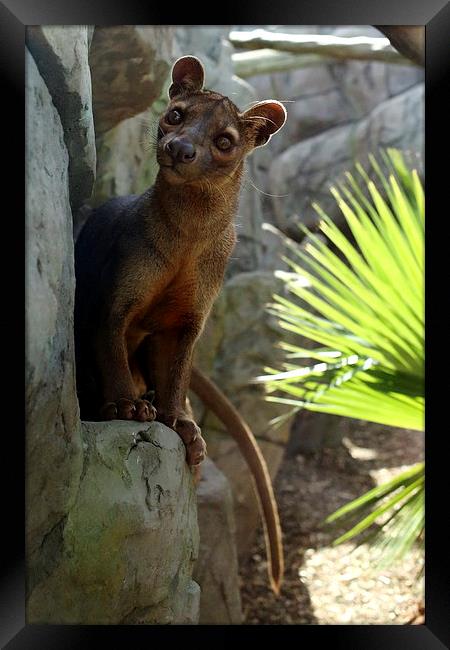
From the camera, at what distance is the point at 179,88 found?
2400mm

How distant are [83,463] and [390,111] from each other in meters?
6.78

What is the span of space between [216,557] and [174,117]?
7.66 ft

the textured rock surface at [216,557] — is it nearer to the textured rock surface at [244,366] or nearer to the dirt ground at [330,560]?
the dirt ground at [330,560]

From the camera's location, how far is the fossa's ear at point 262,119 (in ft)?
7.94

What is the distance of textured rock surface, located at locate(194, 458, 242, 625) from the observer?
153 inches

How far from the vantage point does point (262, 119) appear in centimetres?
243

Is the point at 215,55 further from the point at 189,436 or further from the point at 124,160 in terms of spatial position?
the point at 189,436

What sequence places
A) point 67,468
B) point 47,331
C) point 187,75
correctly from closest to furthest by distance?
point 47,331
point 67,468
point 187,75

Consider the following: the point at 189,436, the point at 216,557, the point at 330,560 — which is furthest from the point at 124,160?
the point at 330,560

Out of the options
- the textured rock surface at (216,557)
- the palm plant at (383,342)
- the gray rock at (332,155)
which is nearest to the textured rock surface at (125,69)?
the palm plant at (383,342)

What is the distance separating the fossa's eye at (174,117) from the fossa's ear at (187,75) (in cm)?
11

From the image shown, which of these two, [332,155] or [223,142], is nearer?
[223,142]

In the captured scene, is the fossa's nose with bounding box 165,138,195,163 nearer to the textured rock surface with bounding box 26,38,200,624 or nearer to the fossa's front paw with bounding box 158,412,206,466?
the textured rock surface with bounding box 26,38,200,624

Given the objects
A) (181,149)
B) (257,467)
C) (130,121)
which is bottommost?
(257,467)
